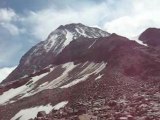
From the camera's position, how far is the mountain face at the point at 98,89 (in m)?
47.4

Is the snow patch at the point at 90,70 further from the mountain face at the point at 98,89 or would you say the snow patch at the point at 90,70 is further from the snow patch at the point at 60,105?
the snow patch at the point at 60,105

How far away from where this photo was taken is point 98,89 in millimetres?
71312

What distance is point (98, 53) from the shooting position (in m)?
114

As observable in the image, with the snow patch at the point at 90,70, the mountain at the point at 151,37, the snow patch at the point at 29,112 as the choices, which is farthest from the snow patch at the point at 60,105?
the mountain at the point at 151,37

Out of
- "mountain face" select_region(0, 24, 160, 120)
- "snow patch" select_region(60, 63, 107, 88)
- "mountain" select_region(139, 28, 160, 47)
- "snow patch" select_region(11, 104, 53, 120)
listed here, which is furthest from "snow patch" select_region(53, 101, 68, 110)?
"mountain" select_region(139, 28, 160, 47)

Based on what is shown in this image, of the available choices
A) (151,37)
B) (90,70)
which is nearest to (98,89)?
(90,70)

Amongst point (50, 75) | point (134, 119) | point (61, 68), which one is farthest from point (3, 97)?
point (134, 119)

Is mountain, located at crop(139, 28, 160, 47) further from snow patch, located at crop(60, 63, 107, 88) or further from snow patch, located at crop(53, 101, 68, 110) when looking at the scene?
snow patch, located at crop(53, 101, 68, 110)

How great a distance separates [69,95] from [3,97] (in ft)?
129

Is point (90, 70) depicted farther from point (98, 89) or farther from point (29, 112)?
point (98, 89)

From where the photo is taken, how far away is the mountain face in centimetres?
4738

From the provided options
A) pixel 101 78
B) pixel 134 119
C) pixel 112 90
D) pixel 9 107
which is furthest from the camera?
pixel 9 107

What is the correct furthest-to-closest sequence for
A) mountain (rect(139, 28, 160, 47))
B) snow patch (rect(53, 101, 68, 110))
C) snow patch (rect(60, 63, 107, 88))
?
mountain (rect(139, 28, 160, 47))
snow patch (rect(60, 63, 107, 88))
snow patch (rect(53, 101, 68, 110))

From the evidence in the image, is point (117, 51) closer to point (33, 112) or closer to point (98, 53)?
point (98, 53)
